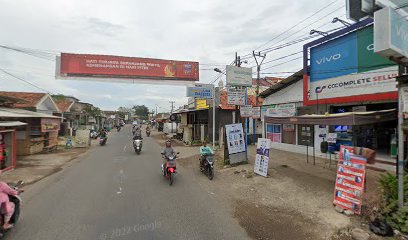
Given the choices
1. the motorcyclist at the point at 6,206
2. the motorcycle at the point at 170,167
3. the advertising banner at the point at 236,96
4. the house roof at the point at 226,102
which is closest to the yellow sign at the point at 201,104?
the house roof at the point at 226,102

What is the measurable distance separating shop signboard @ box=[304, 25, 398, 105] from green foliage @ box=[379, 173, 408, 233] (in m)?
4.64

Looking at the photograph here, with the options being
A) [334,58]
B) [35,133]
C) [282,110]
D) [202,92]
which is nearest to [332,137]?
[334,58]

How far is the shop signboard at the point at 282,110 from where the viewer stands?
1532 centimetres

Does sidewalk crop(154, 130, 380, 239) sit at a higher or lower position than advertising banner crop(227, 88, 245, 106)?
lower

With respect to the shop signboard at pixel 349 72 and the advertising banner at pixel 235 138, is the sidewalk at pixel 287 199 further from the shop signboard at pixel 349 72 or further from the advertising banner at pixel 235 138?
the shop signboard at pixel 349 72

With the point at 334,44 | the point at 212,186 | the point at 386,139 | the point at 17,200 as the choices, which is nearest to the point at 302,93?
the point at 334,44

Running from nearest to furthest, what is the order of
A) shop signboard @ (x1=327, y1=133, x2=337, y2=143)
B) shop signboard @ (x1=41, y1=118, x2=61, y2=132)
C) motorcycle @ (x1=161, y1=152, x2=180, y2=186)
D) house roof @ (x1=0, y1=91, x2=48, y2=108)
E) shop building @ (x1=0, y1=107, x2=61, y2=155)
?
motorcycle @ (x1=161, y1=152, x2=180, y2=186)
shop signboard @ (x1=327, y1=133, x2=337, y2=143)
shop building @ (x1=0, y1=107, x2=61, y2=155)
shop signboard @ (x1=41, y1=118, x2=61, y2=132)
house roof @ (x1=0, y1=91, x2=48, y2=108)

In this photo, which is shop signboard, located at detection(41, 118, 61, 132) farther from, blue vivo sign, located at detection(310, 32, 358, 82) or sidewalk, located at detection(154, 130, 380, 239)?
blue vivo sign, located at detection(310, 32, 358, 82)

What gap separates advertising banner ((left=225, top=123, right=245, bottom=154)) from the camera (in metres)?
11.7

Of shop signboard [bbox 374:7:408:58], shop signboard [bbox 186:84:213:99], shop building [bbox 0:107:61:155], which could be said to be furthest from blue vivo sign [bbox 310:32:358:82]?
shop building [bbox 0:107:61:155]

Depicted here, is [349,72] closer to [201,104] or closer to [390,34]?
[390,34]

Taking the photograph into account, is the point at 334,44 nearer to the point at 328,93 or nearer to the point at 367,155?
the point at 328,93

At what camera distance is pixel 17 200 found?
510 centimetres

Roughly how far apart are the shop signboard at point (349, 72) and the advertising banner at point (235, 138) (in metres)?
4.27
